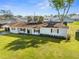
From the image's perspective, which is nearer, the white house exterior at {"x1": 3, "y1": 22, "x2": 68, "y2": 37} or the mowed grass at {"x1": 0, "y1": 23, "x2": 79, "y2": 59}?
the mowed grass at {"x1": 0, "y1": 23, "x2": 79, "y2": 59}

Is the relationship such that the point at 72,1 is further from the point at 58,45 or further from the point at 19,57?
the point at 19,57

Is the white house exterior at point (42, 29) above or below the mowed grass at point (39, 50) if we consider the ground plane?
above

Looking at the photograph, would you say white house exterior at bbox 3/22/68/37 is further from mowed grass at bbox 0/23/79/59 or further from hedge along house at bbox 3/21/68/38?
mowed grass at bbox 0/23/79/59

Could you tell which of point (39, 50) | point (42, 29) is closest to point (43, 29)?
point (42, 29)

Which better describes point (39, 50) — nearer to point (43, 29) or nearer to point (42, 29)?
point (43, 29)

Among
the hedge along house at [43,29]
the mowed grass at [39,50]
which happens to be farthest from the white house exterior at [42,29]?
the mowed grass at [39,50]

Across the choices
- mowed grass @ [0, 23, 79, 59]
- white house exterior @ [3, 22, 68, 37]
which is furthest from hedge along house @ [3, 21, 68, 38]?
mowed grass @ [0, 23, 79, 59]

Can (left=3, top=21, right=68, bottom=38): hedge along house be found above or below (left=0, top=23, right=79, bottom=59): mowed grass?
above

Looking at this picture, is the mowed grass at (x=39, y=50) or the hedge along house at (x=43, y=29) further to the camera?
the hedge along house at (x=43, y=29)

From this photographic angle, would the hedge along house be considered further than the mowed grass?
Yes

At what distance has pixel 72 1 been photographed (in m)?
50.0

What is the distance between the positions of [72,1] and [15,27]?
2135 cm

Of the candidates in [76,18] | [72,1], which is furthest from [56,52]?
[76,18]

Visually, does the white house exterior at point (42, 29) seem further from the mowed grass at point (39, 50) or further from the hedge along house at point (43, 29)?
the mowed grass at point (39, 50)
